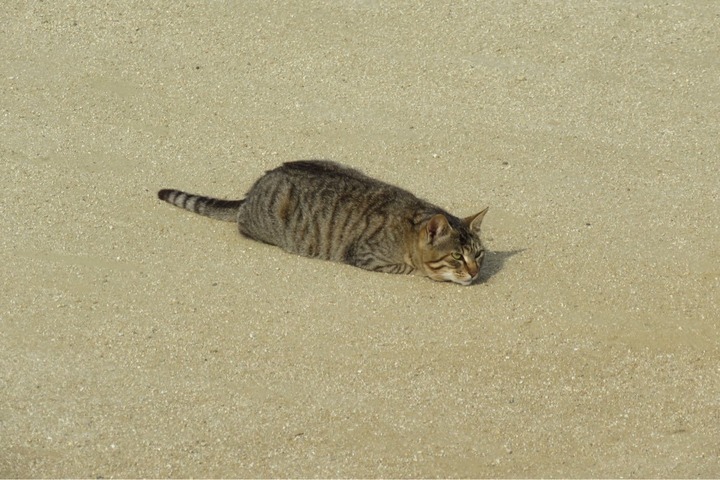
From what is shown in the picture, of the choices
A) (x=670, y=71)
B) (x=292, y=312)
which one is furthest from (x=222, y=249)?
(x=670, y=71)

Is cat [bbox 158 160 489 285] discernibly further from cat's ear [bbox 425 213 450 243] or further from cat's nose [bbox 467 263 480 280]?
cat's nose [bbox 467 263 480 280]

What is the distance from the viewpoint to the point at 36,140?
33.3 ft

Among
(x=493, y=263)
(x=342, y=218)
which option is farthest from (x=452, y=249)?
(x=342, y=218)

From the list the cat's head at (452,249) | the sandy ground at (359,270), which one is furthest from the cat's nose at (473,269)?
the sandy ground at (359,270)

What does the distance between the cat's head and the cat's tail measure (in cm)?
152

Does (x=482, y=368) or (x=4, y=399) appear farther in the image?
(x=482, y=368)

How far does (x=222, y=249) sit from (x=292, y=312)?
41.4 inches

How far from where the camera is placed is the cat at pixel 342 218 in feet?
28.8

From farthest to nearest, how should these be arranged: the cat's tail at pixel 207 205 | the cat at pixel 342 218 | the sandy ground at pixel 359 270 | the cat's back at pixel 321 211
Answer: the cat's tail at pixel 207 205 → the cat's back at pixel 321 211 → the cat at pixel 342 218 → the sandy ground at pixel 359 270

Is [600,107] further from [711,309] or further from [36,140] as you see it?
[36,140]

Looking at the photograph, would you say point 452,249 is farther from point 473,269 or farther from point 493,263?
point 493,263

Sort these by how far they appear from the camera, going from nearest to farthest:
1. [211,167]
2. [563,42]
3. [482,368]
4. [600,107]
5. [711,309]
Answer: [482,368] < [711,309] < [211,167] < [600,107] < [563,42]

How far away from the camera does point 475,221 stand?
870cm

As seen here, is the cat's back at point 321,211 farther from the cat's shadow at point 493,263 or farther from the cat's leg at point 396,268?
the cat's shadow at point 493,263
